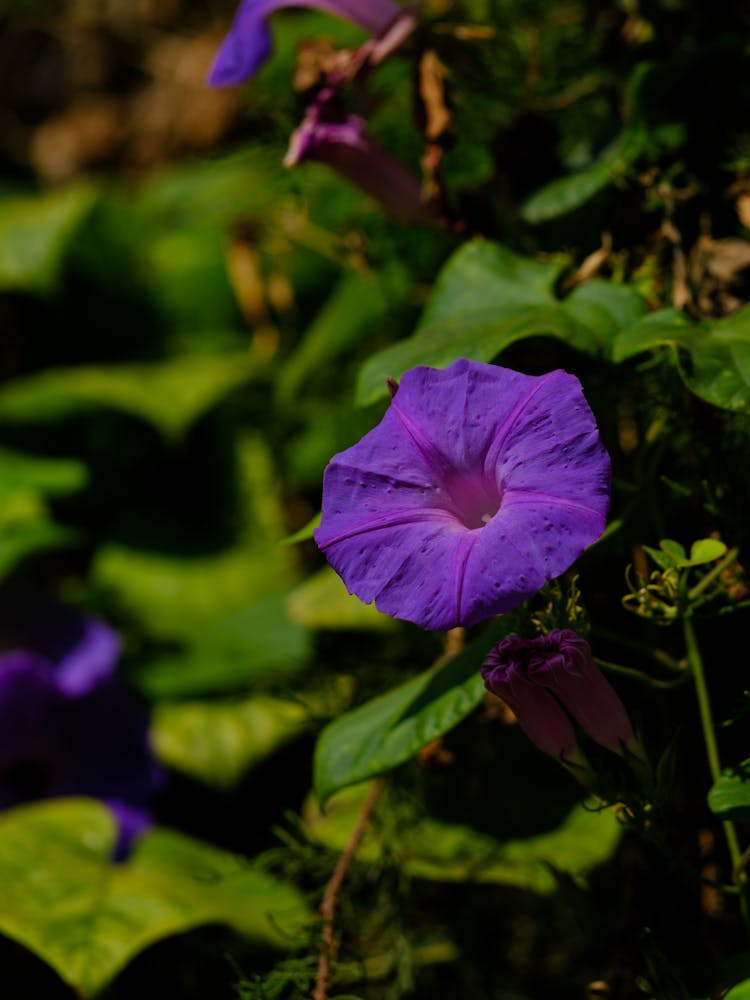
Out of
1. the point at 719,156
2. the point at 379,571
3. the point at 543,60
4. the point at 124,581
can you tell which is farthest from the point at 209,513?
the point at 379,571

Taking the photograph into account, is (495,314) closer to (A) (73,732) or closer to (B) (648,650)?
(B) (648,650)

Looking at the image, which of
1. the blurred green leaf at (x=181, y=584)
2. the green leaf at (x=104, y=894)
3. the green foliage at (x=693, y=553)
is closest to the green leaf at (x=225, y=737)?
the green leaf at (x=104, y=894)

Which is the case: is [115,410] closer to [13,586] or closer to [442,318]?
[13,586]

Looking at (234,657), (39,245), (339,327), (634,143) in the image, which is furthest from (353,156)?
(39,245)

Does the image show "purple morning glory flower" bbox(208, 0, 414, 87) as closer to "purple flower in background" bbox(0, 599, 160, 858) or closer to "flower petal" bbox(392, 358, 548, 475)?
"flower petal" bbox(392, 358, 548, 475)

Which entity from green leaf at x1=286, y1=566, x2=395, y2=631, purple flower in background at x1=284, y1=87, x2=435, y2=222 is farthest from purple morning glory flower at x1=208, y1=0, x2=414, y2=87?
green leaf at x1=286, y1=566, x2=395, y2=631

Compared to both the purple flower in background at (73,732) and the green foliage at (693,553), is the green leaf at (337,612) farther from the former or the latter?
the green foliage at (693,553)

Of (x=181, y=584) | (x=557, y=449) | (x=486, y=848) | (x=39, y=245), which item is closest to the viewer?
(x=557, y=449)
